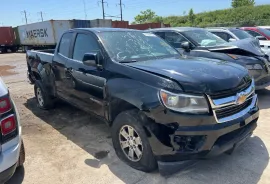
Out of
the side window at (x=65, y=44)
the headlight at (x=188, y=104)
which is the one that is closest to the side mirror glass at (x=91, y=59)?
the side window at (x=65, y=44)

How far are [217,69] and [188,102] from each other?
0.73 m

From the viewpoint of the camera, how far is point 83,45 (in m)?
4.36

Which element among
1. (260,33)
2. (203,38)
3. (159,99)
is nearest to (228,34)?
(203,38)

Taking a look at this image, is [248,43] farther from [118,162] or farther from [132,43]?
[118,162]

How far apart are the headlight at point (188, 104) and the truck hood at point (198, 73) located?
0.08 metres

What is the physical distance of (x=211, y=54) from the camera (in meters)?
5.99

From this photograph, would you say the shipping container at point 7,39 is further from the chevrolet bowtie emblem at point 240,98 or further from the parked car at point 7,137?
the chevrolet bowtie emblem at point 240,98

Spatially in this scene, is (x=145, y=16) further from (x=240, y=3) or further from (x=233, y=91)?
(x=233, y=91)

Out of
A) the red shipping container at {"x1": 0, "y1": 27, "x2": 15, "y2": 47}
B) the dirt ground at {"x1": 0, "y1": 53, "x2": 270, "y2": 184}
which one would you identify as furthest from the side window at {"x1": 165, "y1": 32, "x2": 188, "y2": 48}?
the red shipping container at {"x1": 0, "y1": 27, "x2": 15, "y2": 47}

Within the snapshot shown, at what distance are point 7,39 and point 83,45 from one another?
3376cm

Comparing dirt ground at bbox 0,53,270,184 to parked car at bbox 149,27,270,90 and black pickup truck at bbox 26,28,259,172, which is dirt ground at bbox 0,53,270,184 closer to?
black pickup truck at bbox 26,28,259,172

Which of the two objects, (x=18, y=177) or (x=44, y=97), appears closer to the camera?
(x=18, y=177)

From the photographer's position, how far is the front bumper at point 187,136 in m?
2.71

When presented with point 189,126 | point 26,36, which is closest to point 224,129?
point 189,126
